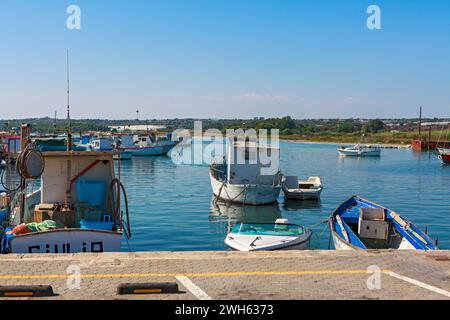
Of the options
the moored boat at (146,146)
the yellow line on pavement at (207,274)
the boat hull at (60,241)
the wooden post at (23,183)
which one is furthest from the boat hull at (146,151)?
the yellow line on pavement at (207,274)

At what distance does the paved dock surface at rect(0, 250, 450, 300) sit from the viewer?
9.32 m

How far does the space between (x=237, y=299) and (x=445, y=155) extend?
6875 centimetres

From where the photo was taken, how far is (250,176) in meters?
34.1

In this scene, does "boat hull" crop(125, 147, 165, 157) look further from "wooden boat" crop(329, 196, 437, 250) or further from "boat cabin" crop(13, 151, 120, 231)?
"boat cabin" crop(13, 151, 120, 231)

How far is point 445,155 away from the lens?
71.2 m

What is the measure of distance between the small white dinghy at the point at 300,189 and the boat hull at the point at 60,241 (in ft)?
77.6

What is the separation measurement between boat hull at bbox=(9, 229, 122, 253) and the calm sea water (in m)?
8.09

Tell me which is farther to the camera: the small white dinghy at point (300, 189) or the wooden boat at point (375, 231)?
the small white dinghy at point (300, 189)

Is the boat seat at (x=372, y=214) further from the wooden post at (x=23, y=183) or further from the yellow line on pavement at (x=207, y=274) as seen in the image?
the wooden post at (x=23, y=183)

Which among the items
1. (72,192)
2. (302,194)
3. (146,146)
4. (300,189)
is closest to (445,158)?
(300,189)

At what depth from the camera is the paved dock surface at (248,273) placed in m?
9.32

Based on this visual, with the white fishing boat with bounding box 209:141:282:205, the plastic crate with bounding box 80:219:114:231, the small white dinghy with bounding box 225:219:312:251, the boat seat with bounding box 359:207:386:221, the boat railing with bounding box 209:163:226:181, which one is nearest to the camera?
the plastic crate with bounding box 80:219:114:231

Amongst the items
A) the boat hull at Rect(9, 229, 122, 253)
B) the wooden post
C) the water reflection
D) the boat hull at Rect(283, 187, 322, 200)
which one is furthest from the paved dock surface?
the boat hull at Rect(283, 187, 322, 200)
